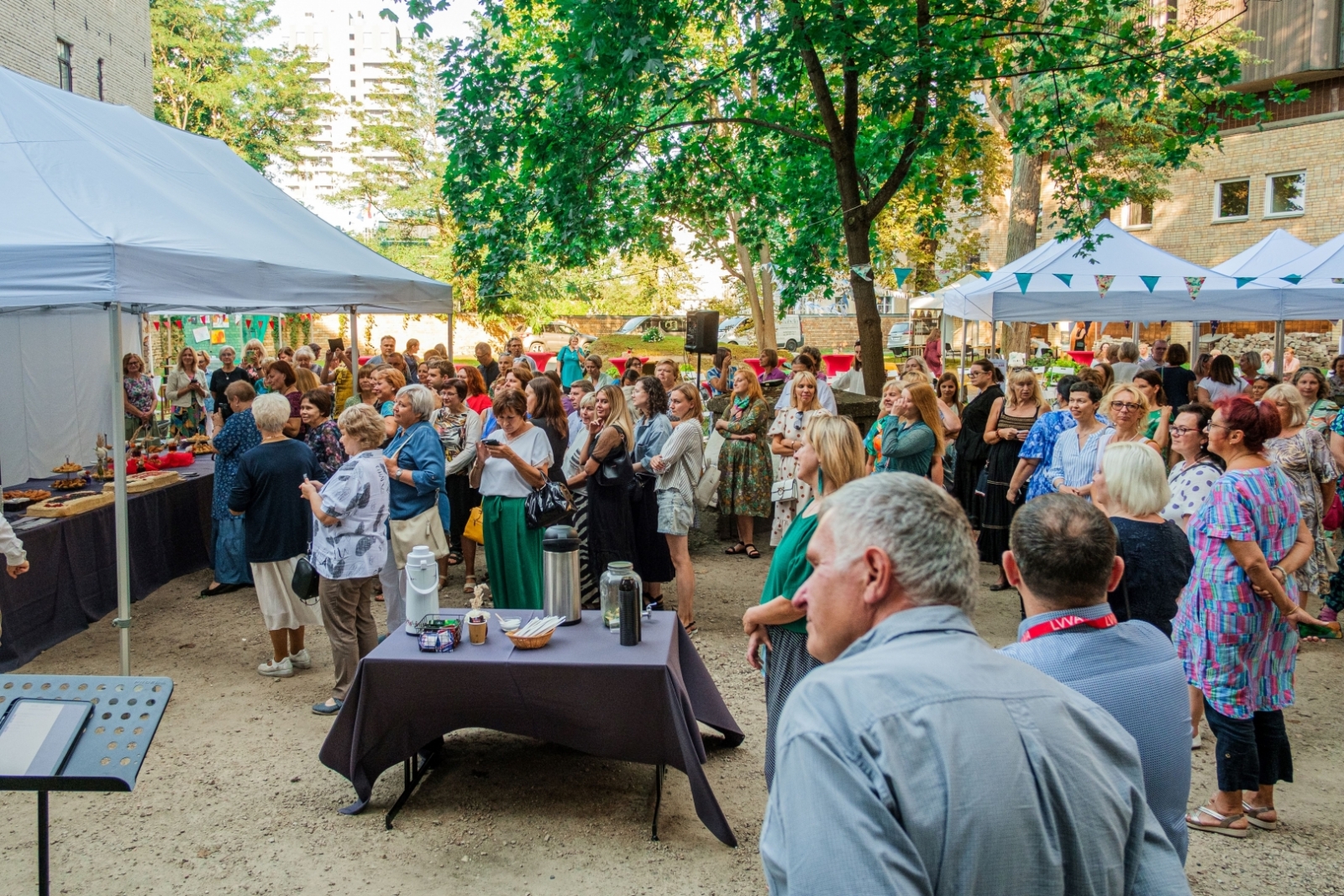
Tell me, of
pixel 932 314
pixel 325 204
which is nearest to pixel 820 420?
pixel 932 314

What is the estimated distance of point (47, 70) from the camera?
16.4 m

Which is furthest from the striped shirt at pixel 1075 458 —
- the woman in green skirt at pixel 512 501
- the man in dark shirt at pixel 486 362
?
the man in dark shirt at pixel 486 362

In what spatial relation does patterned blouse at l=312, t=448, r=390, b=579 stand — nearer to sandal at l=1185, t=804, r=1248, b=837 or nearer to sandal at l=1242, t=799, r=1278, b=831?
sandal at l=1185, t=804, r=1248, b=837

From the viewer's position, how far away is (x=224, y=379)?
12.1m

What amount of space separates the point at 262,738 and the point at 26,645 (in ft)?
7.30

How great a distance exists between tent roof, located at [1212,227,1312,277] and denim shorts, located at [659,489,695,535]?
907 cm

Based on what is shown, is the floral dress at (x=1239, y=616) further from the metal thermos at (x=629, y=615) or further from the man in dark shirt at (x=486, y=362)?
the man in dark shirt at (x=486, y=362)

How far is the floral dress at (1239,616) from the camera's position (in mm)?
3674

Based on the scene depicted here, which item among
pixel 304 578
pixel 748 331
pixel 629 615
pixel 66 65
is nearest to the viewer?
pixel 629 615

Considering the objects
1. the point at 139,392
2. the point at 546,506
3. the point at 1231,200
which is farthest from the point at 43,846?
the point at 1231,200

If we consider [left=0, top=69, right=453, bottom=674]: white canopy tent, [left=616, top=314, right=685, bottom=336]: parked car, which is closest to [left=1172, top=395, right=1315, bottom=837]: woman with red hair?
[left=0, top=69, right=453, bottom=674]: white canopy tent

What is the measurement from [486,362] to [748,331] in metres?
20.2

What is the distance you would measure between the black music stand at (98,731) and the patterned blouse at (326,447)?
4.15 m

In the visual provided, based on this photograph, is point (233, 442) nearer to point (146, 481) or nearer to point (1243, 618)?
point (146, 481)
